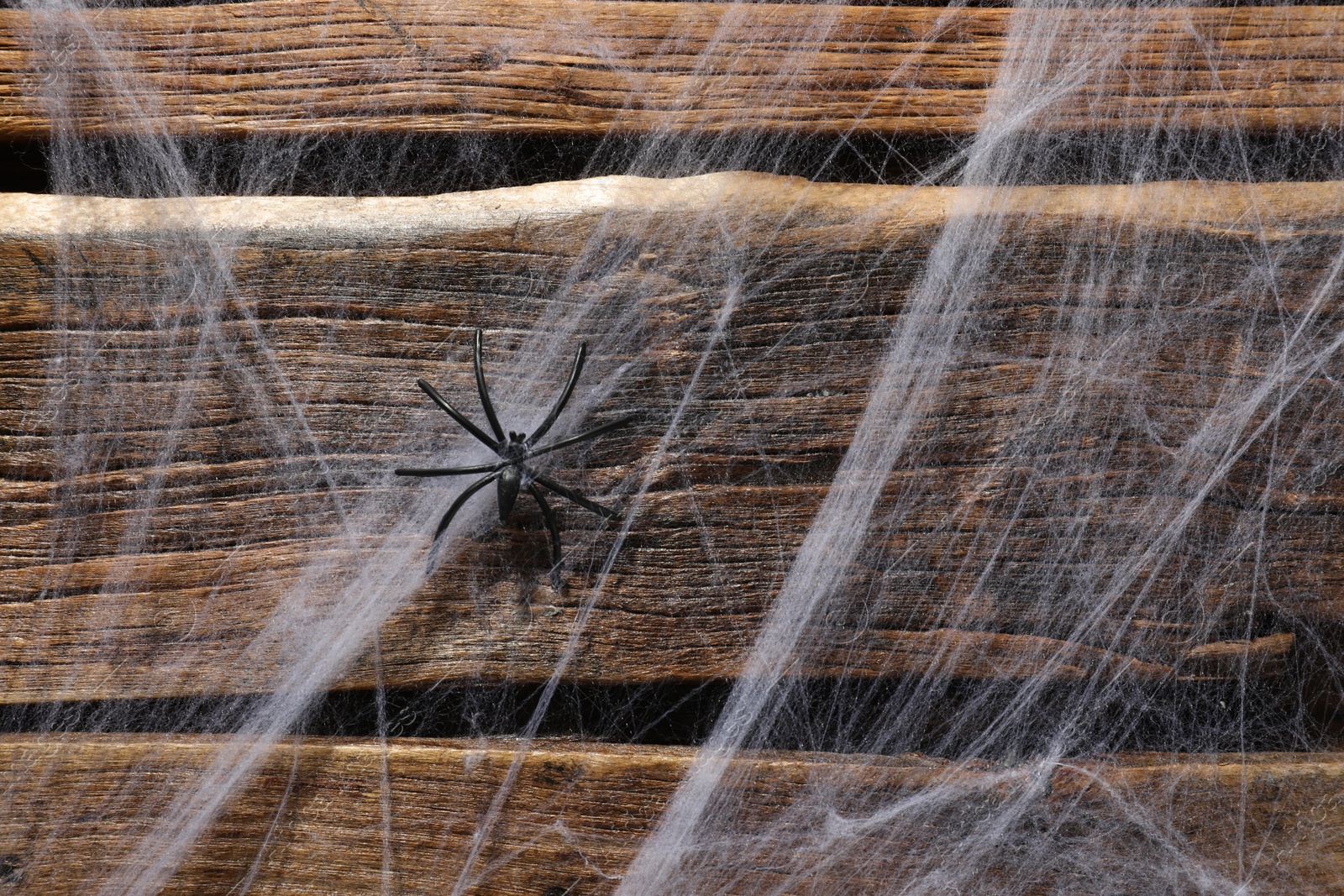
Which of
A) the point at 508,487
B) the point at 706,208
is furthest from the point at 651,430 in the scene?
the point at 706,208

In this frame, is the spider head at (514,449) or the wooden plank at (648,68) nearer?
the spider head at (514,449)

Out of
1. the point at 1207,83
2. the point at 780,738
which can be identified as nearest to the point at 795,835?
the point at 780,738

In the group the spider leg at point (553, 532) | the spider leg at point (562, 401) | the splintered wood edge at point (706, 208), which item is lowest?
the spider leg at point (553, 532)

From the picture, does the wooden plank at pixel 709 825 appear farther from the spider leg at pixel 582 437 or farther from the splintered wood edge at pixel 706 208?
the splintered wood edge at pixel 706 208

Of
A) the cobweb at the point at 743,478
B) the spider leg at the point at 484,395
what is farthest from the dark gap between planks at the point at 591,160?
the spider leg at the point at 484,395

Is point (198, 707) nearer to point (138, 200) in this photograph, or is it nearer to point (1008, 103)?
point (138, 200)

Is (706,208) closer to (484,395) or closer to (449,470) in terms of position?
(484,395)

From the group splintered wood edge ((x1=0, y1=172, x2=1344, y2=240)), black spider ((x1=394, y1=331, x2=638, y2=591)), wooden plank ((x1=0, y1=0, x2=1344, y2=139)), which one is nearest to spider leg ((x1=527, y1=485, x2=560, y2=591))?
black spider ((x1=394, y1=331, x2=638, y2=591))
